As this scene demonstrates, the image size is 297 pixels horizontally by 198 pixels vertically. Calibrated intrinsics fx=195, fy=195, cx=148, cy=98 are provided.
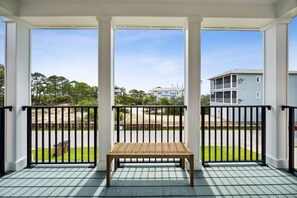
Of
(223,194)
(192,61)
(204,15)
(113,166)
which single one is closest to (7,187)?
(113,166)

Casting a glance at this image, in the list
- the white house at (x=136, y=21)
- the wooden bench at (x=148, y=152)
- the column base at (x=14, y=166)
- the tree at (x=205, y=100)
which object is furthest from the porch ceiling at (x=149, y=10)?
the column base at (x=14, y=166)

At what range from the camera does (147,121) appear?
347 centimetres

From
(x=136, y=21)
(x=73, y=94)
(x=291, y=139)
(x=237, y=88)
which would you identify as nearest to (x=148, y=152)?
(x=73, y=94)

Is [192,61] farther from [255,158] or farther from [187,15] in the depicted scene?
[255,158]

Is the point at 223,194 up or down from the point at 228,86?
down

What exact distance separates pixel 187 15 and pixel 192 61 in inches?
27.6

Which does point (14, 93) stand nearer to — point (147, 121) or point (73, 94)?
point (73, 94)

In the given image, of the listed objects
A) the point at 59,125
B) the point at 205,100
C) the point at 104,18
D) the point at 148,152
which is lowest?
the point at 148,152

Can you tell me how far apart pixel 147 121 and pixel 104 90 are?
98cm

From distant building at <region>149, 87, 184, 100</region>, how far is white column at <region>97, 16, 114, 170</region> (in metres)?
0.83

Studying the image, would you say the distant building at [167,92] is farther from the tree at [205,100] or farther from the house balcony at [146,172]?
the tree at [205,100]

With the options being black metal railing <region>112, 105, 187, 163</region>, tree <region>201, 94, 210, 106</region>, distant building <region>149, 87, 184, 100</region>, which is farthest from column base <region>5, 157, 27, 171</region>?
tree <region>201, 94, 210, 106</region>

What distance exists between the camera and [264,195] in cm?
221

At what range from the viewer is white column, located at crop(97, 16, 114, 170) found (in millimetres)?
2973
